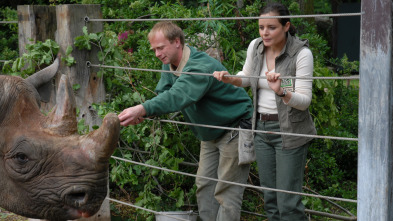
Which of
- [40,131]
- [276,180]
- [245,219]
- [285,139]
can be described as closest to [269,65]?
[285,139]

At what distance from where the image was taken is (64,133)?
12.0ft

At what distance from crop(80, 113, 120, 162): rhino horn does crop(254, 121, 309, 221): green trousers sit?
1.37 meters

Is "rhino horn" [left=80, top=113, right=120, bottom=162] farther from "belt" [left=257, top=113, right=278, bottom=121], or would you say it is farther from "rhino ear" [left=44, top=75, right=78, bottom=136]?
"belt" [left=257, top=113, right=278, bottom=121]

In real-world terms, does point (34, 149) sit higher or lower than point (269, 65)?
lower

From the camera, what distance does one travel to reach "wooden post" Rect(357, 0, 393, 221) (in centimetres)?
287

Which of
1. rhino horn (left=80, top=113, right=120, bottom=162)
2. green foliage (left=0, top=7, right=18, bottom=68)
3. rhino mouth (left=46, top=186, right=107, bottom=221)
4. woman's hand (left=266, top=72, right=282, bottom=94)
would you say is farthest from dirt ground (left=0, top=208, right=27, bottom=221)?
woman's hand (left=266, top=72, right=282, bottom=94)

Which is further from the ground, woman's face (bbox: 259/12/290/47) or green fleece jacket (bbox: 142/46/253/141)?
woman's face (bbox: 259/12/290/47)

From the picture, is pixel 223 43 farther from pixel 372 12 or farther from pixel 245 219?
pixel 372 12

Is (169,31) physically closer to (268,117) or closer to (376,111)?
(268,117)

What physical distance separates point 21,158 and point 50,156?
0.23m

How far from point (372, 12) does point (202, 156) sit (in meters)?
2.46

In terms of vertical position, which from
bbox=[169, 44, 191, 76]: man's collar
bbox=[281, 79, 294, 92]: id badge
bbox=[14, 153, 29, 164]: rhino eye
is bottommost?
bbox=[14, 153, 29, 164]: rhino eye

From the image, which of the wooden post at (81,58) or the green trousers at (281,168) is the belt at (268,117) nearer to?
the green trousers at (281,168)

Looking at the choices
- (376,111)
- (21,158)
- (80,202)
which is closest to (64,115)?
(21,158)
